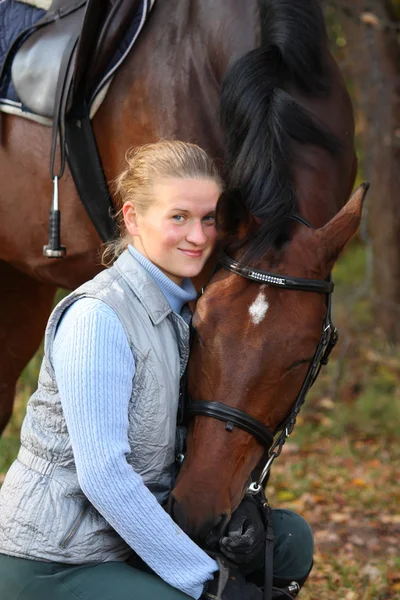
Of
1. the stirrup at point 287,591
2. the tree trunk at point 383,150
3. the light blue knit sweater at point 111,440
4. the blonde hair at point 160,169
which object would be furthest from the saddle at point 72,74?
the tree trunk at point 383,150

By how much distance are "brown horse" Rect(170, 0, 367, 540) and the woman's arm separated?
0.31 feet

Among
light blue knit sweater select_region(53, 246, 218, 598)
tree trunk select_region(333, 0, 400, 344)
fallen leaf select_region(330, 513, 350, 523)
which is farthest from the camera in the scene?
tree trunk select_region(333, 0, 400, 344)

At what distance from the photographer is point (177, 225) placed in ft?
7.45

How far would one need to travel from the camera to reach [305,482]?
5.11m

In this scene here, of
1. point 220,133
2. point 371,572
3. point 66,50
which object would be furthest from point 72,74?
point 371,572

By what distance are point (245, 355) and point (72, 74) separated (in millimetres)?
1301

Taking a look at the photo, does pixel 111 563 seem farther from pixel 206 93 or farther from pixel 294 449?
pixel 294 449

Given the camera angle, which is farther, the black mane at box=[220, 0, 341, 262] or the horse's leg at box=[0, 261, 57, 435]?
the horse's leg at box=[0, 261, 57, 435]

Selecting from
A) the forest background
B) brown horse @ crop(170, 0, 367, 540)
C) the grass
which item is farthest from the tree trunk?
brown horse @ crop(170, 0, 367, 540)

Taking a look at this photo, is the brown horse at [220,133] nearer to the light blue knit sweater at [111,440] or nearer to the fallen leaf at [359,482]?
the light blue knit sweater at [111,440]

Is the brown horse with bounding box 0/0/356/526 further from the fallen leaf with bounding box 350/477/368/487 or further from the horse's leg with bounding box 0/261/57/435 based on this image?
the fallen leaf with bounding box 350/477/368/487

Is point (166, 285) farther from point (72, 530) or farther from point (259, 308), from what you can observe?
point (72, 530)

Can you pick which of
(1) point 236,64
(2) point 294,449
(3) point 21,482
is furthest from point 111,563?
(2) point 294,449

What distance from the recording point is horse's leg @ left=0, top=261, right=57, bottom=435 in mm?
3842
